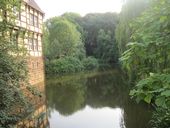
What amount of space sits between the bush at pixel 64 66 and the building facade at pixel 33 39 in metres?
12.3

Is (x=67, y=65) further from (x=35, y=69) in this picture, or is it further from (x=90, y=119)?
(x=90, y=119)

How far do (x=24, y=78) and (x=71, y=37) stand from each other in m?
35.4

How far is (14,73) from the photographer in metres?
10.1

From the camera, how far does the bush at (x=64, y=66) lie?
3928 centimetres

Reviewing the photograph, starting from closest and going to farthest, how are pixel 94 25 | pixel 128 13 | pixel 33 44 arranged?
pixel 128 13
pixel 33 44
pixel 94 25

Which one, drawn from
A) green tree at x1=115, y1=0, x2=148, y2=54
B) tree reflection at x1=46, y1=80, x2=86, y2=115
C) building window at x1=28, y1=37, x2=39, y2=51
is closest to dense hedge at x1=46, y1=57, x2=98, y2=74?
building window at x1=28, y1=37, x2=39, y2=51

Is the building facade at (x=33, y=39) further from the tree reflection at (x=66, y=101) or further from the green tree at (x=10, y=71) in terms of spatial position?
the green tree at (x=10, y=71)

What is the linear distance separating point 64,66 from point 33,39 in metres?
16.9

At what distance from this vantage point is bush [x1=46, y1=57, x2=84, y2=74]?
39281 mm

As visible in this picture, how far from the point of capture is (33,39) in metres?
24.8

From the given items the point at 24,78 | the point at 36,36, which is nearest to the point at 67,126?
the point at 24,78

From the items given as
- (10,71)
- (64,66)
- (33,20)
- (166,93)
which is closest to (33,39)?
(33,20)

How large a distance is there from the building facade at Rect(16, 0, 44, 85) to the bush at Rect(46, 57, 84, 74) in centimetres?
1230

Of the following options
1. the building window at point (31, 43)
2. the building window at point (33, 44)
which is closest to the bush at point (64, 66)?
the building window at point (33, 44)
